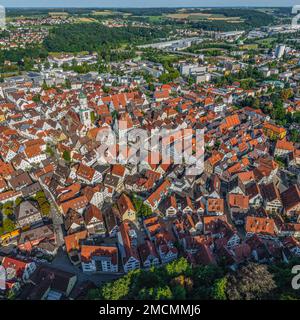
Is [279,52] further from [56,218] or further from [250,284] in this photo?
[250,284]

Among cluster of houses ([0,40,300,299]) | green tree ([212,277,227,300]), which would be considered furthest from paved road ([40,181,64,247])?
green tree ([212,277,227,300])

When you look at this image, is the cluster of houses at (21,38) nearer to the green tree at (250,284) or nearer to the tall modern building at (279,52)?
the tall modern building at (279,52)

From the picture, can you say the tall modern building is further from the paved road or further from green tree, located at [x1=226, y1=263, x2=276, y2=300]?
green tree, located at [x1=226, y1=263, x2=276, y2=300]

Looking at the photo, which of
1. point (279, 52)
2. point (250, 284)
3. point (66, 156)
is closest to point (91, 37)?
point (279, 52)

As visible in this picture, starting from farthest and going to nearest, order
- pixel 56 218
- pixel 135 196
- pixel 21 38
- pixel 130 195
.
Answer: pixel 21 38
pixel 130 195
pixel 135 196
pixel 56 218

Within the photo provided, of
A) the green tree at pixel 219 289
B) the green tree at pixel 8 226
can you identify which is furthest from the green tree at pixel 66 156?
the green tree at pixel 219 289

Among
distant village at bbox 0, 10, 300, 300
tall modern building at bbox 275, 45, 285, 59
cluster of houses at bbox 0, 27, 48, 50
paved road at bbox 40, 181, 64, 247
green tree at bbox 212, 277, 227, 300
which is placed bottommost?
tall modern building at bbox 275, 45, 285, 59

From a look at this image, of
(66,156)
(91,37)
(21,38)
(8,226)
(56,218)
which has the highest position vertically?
(21,38)

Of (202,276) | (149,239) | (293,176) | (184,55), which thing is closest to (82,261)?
(149,239)
